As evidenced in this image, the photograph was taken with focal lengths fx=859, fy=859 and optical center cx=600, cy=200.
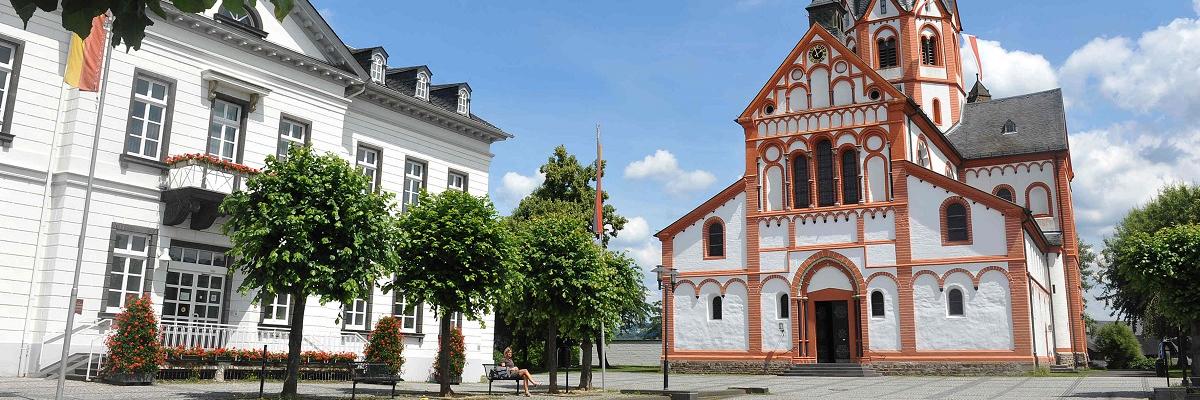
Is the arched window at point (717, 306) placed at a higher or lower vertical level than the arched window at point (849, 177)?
lower

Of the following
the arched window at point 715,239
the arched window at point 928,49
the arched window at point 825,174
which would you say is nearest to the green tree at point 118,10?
the arched window at point 825,174

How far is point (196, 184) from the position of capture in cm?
2161

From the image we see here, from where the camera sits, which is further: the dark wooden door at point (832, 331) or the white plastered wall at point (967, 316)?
the dark wooden door at point (832, 331)

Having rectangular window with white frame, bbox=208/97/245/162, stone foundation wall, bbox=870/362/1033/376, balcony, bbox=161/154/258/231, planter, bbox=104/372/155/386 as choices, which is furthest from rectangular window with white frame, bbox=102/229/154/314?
stone foundation wall, bbox=870/362/1033/376

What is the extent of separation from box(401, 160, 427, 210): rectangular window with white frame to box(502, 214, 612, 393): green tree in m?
7.95

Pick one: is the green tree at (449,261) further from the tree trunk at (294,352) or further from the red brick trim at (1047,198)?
the red brick trim at (1047,198)

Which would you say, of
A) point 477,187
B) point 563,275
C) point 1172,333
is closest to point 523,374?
point 563,275

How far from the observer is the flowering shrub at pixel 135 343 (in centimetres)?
1856

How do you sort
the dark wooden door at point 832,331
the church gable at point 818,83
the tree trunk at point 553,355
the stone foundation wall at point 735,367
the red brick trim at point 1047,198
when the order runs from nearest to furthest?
the tree trunk at point 553,355 → the stone foundation wall at point 735,367 → the dark wooden door at point 832,331 → the church gable at point 818,83 → the red brick trim at point 1047,198

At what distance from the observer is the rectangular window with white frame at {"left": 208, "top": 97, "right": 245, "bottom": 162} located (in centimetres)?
2362

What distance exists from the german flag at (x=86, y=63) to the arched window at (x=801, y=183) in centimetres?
2909

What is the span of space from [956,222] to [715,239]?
10.8 meters

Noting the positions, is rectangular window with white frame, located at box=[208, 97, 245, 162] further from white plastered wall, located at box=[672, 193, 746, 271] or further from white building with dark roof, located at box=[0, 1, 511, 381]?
white plastered wall, located at box=[672, 193, 746, 271]

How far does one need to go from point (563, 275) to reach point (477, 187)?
36.8 ft
